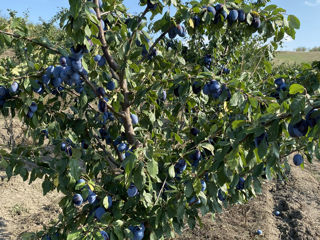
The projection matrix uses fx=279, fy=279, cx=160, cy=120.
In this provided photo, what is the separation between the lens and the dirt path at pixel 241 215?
11.3ft

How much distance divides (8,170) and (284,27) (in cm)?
178

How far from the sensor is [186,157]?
1810mm

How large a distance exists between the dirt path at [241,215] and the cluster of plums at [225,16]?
2.55m

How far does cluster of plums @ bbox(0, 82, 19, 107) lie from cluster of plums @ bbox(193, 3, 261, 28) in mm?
1100

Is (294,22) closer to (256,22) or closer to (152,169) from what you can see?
(256,22)

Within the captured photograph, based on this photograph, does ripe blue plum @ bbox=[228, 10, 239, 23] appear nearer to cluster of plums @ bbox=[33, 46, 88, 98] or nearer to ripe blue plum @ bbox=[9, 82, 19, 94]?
cluster of plums @ bbox=[33, 46, 88, 98]


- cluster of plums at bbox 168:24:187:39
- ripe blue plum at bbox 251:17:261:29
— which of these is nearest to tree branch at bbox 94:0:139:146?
cluster of plums at bbox 168:24:187:39

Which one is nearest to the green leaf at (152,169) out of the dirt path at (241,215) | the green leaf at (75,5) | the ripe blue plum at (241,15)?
the green leaf at (75,5)

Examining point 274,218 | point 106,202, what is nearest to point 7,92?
point 106,202

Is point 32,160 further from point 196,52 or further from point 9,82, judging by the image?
point 196,52

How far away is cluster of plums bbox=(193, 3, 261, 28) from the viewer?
5.34 feet

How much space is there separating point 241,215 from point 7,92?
3.37m

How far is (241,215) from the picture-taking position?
12.7 ft

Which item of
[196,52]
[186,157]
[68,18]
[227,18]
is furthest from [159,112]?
[196,52]
